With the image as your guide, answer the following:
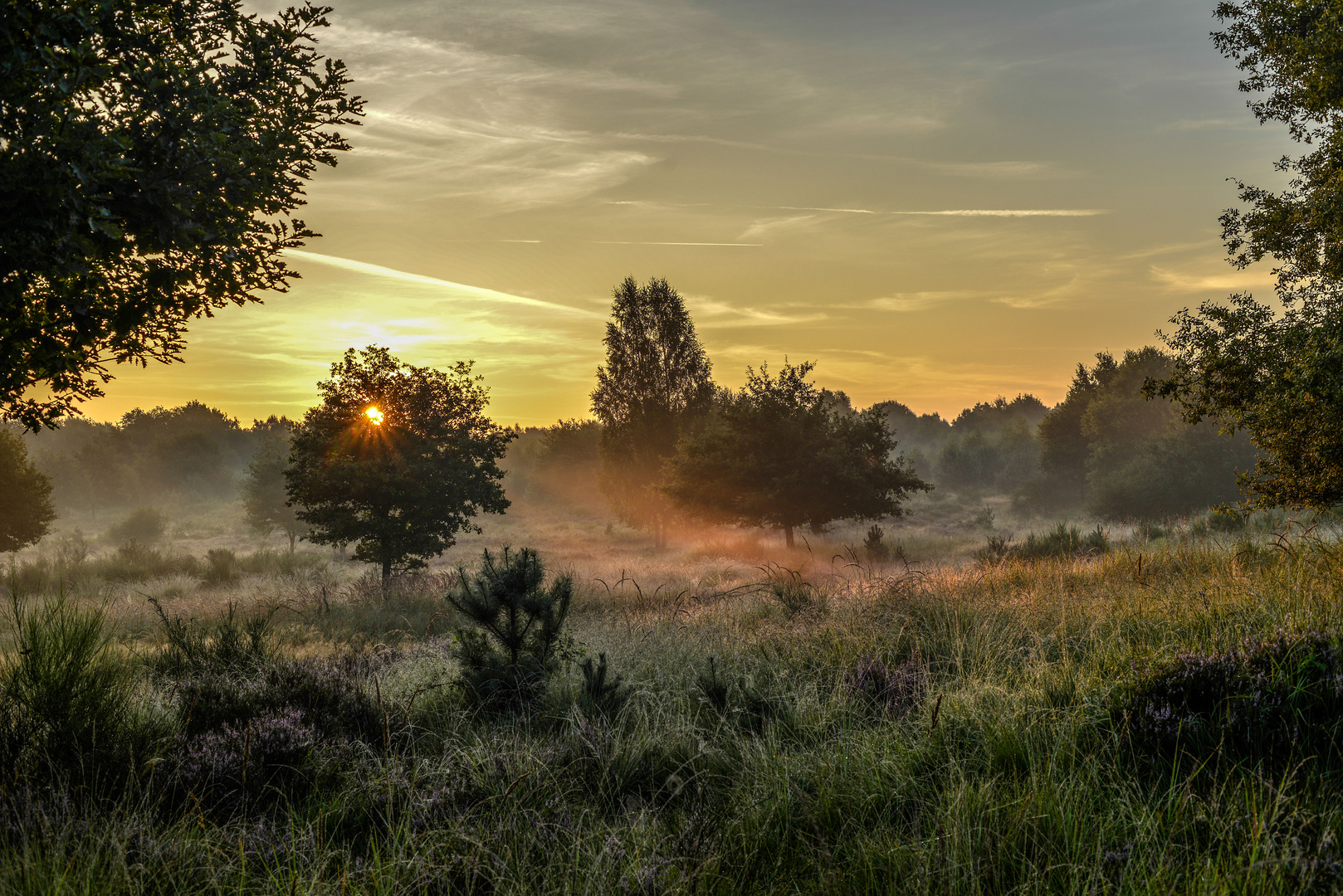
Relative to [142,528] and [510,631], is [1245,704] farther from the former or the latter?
[142,528]

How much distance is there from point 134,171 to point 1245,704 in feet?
30.3

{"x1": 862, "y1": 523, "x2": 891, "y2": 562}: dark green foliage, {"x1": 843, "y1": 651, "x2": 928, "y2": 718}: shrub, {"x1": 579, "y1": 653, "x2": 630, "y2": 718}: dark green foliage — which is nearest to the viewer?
{"x1": 843, "y1": 651, "x2": 928, "y2": 718}: shrub

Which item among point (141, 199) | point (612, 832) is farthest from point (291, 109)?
point (612, 832)

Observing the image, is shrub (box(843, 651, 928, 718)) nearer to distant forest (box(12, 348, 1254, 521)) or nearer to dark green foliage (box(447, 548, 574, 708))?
dark green foliage (box(447, 548, 574, 708))

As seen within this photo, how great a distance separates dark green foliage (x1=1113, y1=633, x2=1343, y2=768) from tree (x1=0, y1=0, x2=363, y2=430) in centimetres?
825

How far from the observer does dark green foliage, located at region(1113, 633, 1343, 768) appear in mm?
3773

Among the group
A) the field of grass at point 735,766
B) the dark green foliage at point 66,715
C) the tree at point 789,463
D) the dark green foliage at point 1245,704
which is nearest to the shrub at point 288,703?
the field of grass at point 735,766

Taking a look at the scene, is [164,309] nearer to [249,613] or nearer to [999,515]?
[249,613]

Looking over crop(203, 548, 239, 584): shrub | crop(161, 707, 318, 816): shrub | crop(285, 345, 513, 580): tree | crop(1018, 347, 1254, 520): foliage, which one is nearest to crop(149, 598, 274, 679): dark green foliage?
crop(161, 707, 318, 816): shrub

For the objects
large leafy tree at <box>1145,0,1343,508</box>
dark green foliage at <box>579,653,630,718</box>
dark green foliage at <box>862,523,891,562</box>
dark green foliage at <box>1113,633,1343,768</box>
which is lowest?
dark green foliage at <box>862,523,891,562</box>

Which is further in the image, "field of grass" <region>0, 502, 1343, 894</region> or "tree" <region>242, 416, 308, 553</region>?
"tree" <region>242, 416, 308, 553</region>

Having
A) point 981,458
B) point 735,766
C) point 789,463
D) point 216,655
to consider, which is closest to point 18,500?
point 216,655

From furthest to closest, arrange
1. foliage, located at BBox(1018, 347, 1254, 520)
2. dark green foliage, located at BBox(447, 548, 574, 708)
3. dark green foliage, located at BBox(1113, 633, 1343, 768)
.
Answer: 1. foliage, located at BBox(1018, 347, 1254, 520)
2. dark green foliage, located at BBox(447, 548, 574, 708)
3. dark green foliage, located at BBox(1113, 633, 1343, 768)

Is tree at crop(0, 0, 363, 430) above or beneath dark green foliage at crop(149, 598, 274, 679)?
above
